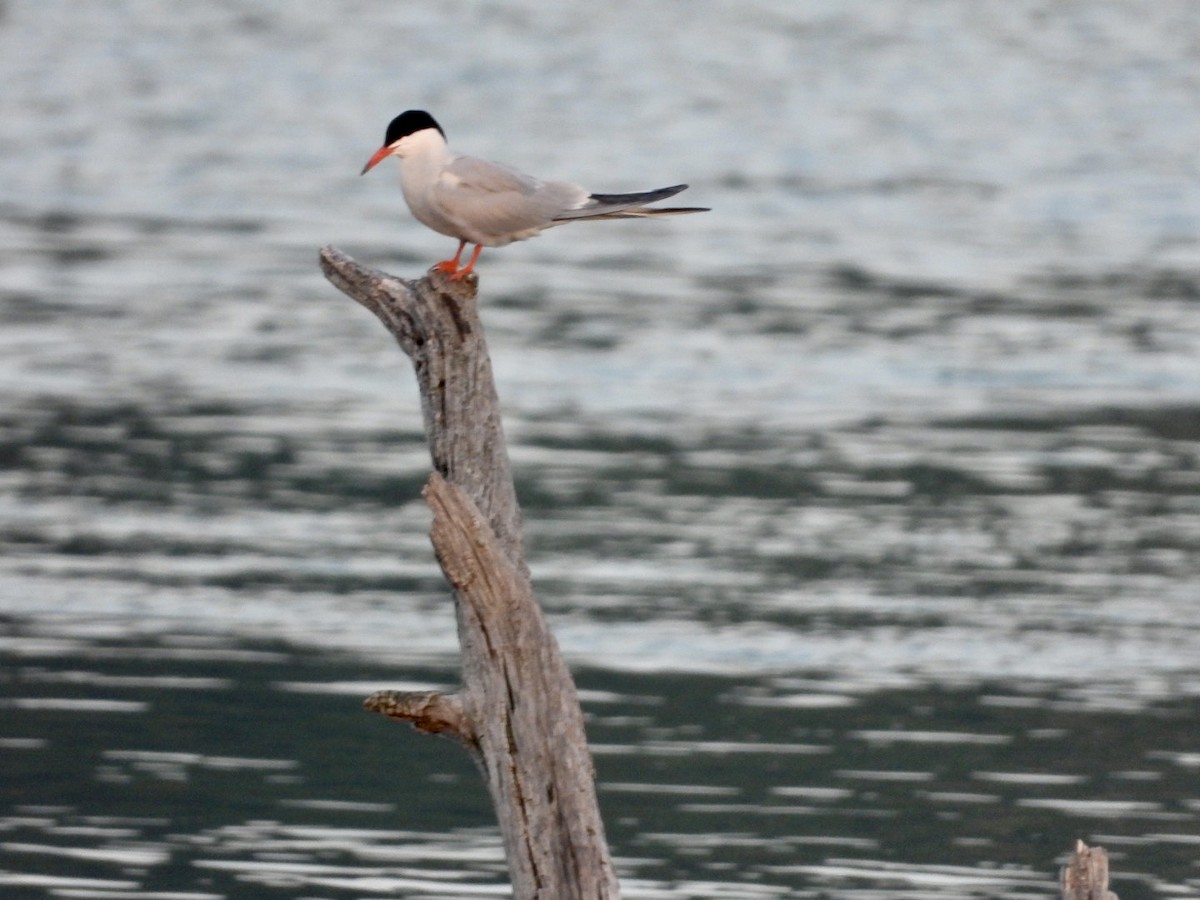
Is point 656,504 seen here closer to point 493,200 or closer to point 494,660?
point 493,200

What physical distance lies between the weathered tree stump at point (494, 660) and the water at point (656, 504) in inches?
126

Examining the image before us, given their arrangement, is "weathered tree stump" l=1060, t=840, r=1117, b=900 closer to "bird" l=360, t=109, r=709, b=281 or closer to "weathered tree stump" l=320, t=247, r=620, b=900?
"weathered tree stump" l=320, t=247, r=620, b=900

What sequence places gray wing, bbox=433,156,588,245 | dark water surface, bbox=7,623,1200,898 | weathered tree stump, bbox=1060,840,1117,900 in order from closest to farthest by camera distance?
weathered tree stump, bbox=1060,840,1117,900 → gray wing, bbox=433,156,588,245 → dark water surface, bbox=7,623,1200,898

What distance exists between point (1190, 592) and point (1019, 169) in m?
18.9

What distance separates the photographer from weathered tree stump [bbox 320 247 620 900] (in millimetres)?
6816

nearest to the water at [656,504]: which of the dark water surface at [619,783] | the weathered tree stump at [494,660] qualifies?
the dark water surface at [619,783]

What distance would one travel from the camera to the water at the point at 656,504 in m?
10.9

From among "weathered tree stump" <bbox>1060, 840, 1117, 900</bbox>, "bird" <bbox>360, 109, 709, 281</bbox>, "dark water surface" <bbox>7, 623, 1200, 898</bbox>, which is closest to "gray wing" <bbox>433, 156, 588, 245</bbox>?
"bird" <bbox>360, 109, 709, 281</bbox>

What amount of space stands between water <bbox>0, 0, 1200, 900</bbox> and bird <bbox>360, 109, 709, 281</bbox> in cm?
347

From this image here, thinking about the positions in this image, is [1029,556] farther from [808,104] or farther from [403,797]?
[808,104]

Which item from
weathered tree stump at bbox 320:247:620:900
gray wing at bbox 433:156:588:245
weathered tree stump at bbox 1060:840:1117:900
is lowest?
weathered tree stump at bbox 1060:840:1117:900

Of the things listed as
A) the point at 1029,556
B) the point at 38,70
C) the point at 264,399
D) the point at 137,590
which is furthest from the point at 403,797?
the point at 38,70

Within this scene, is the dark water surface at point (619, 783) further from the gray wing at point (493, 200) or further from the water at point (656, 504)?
the gray wing at point (493, 200)

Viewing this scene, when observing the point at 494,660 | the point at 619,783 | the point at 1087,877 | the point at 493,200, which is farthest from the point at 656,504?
the point at 1087,877
